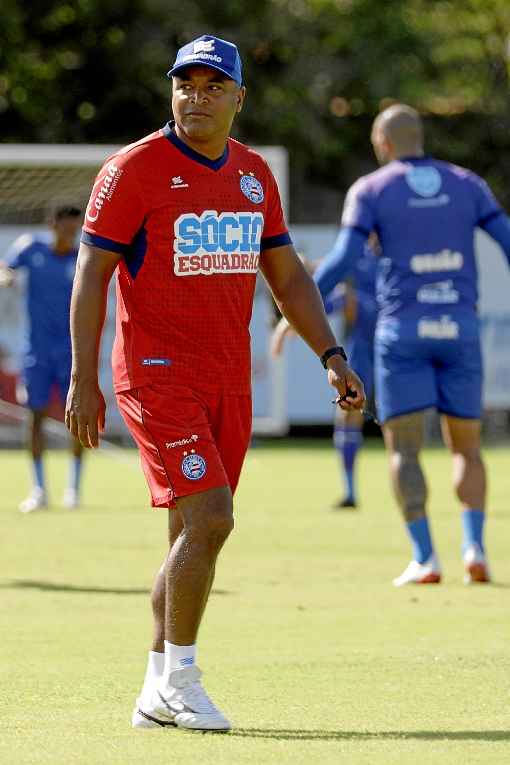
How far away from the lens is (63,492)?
16.8 meters

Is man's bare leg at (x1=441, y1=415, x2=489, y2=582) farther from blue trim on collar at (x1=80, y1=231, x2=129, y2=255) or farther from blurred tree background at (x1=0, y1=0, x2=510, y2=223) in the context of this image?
blurred tree background at (x1=0, y1=0, x2=510, y2=223)

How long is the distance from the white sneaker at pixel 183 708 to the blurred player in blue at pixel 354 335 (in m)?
8.38

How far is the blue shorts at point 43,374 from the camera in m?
15.2

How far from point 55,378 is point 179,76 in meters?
9.60

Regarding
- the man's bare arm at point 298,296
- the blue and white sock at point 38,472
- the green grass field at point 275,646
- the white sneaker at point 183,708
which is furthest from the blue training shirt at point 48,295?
the white sneaker at point 183,708

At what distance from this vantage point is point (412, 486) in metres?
9.75

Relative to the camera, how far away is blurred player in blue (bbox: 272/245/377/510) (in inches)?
567

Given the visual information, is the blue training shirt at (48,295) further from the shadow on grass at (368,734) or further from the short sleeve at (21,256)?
the shadow on grass at (368,734)

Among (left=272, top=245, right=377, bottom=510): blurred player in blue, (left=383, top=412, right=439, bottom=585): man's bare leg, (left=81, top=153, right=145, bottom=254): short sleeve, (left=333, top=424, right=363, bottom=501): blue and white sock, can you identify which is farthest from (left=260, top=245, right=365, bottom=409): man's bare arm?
(left=333, top=424, right=363, bottom=501): blue and white sock

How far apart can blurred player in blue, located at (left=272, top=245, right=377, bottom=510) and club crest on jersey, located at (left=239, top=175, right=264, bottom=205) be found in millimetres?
7874

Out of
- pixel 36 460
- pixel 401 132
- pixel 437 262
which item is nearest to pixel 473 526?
pixel 437 262

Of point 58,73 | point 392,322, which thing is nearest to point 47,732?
point 392,322

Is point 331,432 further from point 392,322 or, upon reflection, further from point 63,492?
point 392,322

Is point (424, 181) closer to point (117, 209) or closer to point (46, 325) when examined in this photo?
point (117, 209)
